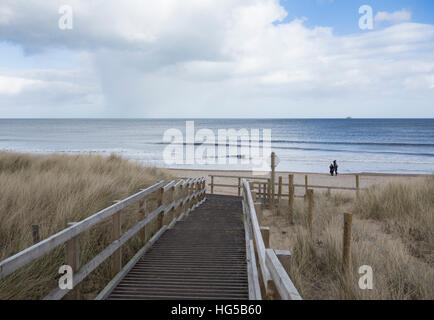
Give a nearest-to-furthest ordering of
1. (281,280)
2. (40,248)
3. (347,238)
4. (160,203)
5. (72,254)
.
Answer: (281,280) → (40,248) → (72,254) → (347,238) → (160,203)

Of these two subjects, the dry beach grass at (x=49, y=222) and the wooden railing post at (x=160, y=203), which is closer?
the dry beach grass at (x=49, y=222)

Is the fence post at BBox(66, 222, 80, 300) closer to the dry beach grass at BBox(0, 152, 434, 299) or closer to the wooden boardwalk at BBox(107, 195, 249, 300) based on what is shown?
the dry beach grass at BBox(0, 152, 434, 299)

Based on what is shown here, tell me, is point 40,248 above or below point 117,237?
above

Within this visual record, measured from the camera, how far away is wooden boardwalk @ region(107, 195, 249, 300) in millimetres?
4176

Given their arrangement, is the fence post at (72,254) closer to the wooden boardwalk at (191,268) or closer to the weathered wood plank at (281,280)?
the wooden boardwalk at (191,268)

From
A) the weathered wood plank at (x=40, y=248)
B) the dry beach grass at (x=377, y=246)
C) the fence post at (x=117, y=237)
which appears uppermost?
the weathered wood plank at (x=40, y=248)

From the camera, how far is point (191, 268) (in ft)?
16.6

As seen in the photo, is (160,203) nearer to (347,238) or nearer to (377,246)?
(347,238)

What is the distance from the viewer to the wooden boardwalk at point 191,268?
4176 millimetres

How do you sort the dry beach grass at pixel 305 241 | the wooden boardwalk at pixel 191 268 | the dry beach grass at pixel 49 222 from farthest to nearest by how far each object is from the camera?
1. the dry beach grass at pixel 305 241
2. the wooden boardwalk at pixel 191 268
3. the dry beach grass at pixel 49 222

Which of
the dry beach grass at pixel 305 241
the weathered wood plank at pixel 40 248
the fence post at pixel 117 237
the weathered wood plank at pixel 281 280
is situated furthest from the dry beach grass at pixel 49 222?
the weathered wood plank at pixel 281 280

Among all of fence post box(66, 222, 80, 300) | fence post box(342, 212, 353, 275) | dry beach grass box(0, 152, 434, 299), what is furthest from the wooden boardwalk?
fence post box(342, 212, 353, 275)

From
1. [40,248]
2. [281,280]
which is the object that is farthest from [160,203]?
[281,280]
